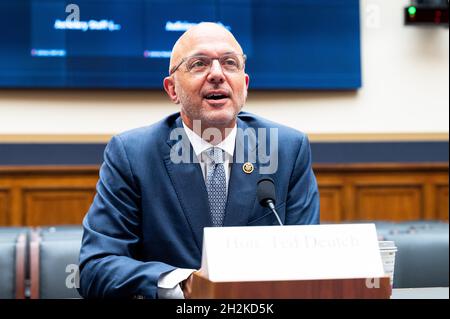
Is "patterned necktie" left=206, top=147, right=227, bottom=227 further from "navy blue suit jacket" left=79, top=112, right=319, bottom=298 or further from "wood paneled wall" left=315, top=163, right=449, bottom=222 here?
"wood paneled wall" left=315, top=163, right=449, bottom=222

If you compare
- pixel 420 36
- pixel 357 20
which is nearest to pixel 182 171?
pixel 357 20

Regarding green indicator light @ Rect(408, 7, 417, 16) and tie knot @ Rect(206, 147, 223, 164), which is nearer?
tie knot @ Rect(206, 147, 223, 164)

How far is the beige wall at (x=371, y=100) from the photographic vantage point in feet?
21.1

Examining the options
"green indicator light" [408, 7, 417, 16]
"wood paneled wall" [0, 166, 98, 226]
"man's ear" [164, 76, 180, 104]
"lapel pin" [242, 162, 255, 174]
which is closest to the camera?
"lapel pin" [242, 162, 255, 174]

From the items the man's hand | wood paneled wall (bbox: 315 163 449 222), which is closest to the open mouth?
the man's hand

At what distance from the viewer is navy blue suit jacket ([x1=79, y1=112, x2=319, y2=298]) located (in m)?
2.26

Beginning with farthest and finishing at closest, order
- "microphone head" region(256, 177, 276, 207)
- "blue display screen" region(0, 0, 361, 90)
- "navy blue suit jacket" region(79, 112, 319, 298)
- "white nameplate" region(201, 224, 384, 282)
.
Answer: "blue display screen" region(0, 0, 361, 90) → "navy blue suit jacket" region(79, 112, 319, 298) → "microphone head" region(256, 177, 276, 207) → "white nameplate" region(201, 224, 384, 282)

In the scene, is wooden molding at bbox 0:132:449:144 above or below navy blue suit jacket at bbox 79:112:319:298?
below

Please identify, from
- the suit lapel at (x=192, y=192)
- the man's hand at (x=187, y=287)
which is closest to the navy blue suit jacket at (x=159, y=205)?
the suit lapel at (x=192, y=192)

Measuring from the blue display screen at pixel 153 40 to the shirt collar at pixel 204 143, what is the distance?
12.7ft

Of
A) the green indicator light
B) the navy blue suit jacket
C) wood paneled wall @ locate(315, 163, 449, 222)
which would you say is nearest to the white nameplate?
the navy blue suit jacket

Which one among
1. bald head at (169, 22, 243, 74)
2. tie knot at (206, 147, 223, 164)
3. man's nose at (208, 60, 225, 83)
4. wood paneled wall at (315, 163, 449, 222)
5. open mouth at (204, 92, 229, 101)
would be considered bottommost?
wood paneled wall at (315, 163, 449, 222)

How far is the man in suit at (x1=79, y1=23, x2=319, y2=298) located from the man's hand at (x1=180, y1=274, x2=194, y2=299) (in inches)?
14.5
